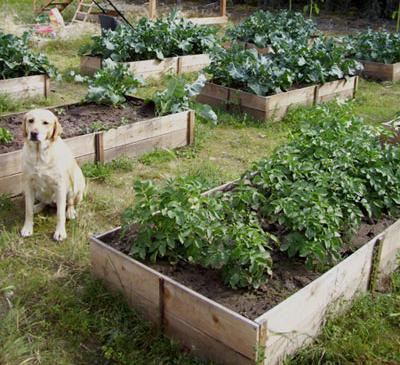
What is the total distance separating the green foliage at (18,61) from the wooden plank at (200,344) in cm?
557

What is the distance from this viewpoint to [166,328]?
3.49 metres

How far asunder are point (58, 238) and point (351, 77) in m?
6.23

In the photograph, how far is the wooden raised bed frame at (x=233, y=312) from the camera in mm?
3102

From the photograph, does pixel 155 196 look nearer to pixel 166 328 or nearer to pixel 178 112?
pixel 166 328

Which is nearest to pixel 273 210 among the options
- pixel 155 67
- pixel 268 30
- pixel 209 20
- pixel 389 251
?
pixel 389 251

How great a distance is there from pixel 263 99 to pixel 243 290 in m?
4.48

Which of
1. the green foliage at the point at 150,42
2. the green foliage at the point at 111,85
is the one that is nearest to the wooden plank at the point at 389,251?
the green foliage at the point at 111,85

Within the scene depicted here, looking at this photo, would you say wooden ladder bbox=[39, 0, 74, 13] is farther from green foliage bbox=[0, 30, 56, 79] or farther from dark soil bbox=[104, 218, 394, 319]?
dark soil bbox=[104, 218, 394, 319]

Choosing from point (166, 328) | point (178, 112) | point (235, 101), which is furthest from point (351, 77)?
point (166, 328)

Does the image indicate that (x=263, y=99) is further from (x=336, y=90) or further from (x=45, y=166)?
(x=45, y=166)

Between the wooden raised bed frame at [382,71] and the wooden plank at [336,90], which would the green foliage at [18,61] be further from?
the wooden raised bed frame at [382,71]

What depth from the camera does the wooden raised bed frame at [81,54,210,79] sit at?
9486mm

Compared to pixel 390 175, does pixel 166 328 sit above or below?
below

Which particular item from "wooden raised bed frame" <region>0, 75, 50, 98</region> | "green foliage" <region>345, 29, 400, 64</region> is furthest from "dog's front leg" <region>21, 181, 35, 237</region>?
"green foliage" <region>345, 29, 400, 64</region>
